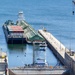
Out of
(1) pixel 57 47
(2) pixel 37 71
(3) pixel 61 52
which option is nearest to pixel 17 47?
(1) pixel 57 47

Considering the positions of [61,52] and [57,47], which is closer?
[61,52]

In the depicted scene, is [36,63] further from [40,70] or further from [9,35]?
[9,35]

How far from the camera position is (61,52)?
149 ft

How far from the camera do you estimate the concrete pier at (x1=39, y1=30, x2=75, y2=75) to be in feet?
127

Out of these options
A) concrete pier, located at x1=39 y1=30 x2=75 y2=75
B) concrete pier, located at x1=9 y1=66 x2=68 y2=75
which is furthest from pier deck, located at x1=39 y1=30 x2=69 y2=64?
concrete pier, located at x1=9 y1=66 x2=68 y2=75

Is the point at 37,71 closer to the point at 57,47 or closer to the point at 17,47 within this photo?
the point at 57,47

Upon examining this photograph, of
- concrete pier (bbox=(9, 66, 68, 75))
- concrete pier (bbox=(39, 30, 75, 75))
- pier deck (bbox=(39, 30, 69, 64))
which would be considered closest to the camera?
concrete pier (bbox=(9, 66, 68, 75))

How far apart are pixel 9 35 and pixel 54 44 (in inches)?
254

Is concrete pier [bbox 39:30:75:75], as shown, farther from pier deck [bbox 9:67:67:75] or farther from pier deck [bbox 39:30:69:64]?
pier deck [bbox 9:67:67:75]

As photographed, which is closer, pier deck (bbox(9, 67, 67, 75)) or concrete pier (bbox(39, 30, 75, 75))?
pier deck (bbox(9, 67, 67, 75))

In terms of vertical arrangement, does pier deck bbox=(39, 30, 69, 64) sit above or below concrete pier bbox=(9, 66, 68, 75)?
above

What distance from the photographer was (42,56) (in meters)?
42.0

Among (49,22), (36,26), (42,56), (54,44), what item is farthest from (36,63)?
(49,22)

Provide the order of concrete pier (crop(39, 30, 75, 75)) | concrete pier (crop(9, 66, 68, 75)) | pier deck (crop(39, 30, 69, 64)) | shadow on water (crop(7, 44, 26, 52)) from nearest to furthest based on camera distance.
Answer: concrete pier (crop(9, 66, 68, 75)) < concrete pier (crop(39, 30, 75, 75)) < pier deck (crop(39, 30, 69, 64)) < shadow on water (crop(7, 44, 26, 52))
